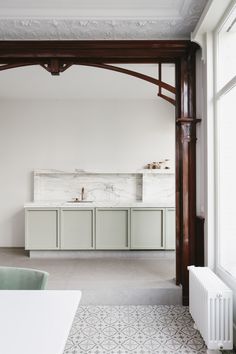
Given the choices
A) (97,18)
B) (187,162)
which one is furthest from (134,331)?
(97,18)

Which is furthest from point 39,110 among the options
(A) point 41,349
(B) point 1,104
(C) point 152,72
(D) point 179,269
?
(A) point 41,349

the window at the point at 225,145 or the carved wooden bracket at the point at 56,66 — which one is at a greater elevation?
the carved wooden bracket at the point at 56,66

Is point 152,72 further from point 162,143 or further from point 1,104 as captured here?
point 1,104

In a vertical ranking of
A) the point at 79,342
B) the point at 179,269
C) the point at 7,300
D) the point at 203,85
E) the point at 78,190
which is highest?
the point at 203,85

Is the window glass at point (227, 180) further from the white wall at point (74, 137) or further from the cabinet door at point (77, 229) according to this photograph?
the white wall at point (74, 137)

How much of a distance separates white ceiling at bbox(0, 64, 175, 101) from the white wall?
15cm

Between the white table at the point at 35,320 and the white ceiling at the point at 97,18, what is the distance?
2.54m

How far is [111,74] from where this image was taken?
4.26m

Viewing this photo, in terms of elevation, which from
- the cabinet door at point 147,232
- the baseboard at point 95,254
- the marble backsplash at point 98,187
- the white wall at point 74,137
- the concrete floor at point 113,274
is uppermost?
the white wall at point 74,137

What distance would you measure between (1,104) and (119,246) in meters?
3.42

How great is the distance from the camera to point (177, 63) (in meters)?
3.45

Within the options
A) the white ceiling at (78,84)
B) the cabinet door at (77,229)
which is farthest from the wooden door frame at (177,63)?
the cabinet door at (77,229)

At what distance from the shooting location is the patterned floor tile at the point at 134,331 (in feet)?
8.25

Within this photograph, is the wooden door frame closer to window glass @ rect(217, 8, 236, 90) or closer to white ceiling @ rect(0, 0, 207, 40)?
white ceiling @ rect(0, 0, 207, 40)
